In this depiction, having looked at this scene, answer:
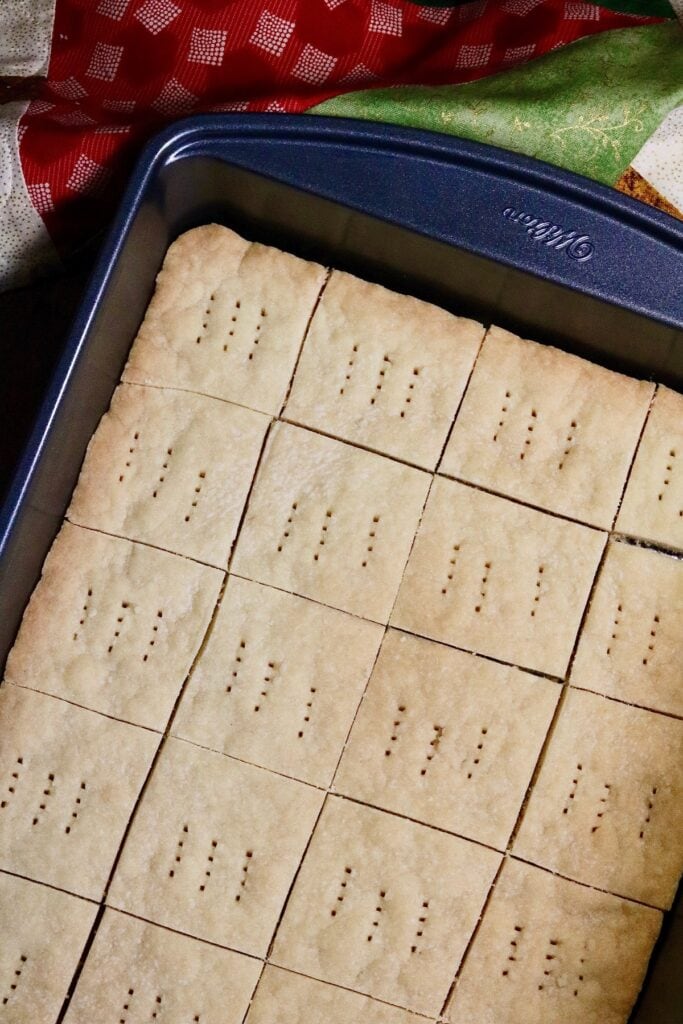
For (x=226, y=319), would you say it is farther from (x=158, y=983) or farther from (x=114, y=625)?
(x=158, y=983)

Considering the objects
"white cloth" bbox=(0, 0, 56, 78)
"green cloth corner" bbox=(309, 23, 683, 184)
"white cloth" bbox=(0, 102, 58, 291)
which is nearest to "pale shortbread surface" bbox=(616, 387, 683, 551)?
"green cloth corner" bbox=(309, 23, 683, 184)

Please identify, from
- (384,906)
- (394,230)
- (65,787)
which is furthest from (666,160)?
(65,787)

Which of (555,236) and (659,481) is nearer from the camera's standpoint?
(555,236)

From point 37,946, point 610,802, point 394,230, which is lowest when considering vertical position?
point 37,946

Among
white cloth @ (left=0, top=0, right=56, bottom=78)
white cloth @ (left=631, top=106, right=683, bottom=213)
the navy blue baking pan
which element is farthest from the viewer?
white cloth @ (left=0, top=0, right=56, bottom=78)

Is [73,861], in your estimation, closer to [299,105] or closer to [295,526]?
[295,526]

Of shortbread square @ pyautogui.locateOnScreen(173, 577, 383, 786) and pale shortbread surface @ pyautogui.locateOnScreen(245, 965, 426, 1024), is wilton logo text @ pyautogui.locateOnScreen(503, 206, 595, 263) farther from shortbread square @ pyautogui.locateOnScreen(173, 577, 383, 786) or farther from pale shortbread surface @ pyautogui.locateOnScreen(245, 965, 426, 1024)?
pale shortbread surface @ pyautogui.locateOnScreen(245, 965, 426, 1024)

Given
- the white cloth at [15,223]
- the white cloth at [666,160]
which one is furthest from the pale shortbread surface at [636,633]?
the white cloth at [15,223]
